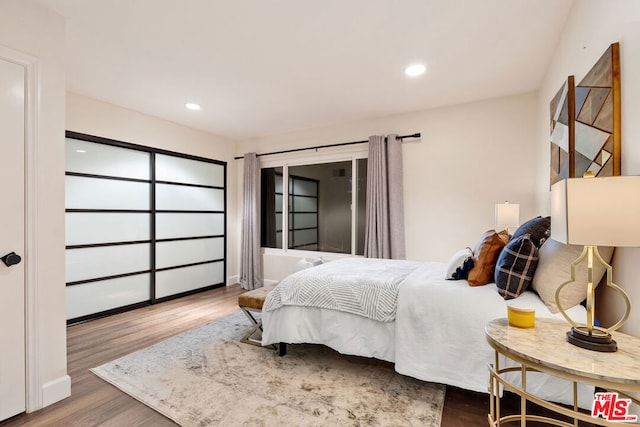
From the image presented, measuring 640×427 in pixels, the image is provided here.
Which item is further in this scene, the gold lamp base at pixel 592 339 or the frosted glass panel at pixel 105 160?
the frosted glass panel at pixel 105 160

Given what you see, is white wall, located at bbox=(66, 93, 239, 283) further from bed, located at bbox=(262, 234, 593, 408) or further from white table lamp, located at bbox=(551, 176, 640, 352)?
white table lamp, located at bbox=(551, 176, 640, 352)

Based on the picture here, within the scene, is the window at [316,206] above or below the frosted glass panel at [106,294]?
above

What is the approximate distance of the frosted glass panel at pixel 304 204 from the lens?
5079 millimetres

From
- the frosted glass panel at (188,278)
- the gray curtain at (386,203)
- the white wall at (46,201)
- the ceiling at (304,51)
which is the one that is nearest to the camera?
the white wall at (46,201)

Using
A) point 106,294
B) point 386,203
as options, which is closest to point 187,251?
point 106,294

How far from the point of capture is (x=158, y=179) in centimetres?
425

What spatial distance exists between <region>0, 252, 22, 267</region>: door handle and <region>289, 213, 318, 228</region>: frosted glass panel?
11.8 feet

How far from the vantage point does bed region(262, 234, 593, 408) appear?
180cm

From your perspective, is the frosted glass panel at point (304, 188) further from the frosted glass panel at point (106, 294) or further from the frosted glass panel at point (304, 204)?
the frosted glass panel at point (106, 294)

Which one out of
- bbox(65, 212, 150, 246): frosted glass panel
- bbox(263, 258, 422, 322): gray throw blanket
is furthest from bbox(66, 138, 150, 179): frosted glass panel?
bbox(263, 258, 422, 322): gray throw blanket

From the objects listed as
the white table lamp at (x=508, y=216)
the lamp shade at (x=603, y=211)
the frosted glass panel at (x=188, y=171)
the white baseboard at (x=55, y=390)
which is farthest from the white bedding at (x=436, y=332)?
the frosted glass panel at (x=188, y=171)

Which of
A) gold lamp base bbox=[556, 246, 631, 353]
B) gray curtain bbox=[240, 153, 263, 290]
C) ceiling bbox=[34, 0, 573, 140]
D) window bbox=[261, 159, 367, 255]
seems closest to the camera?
gold lamp base bbox=[556, 246, 631, 353]

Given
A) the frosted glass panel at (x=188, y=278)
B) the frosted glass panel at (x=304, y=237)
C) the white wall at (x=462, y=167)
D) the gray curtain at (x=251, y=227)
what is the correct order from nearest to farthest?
1. the white wall at (x=462, y=167)
2. the frosted glass panel at (x=188, y=278)
3. the frosted glass panel at (x=304, y=237)
4. the gray curtain at (x=251, y=227)

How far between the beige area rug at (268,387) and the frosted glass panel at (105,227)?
165 cm
